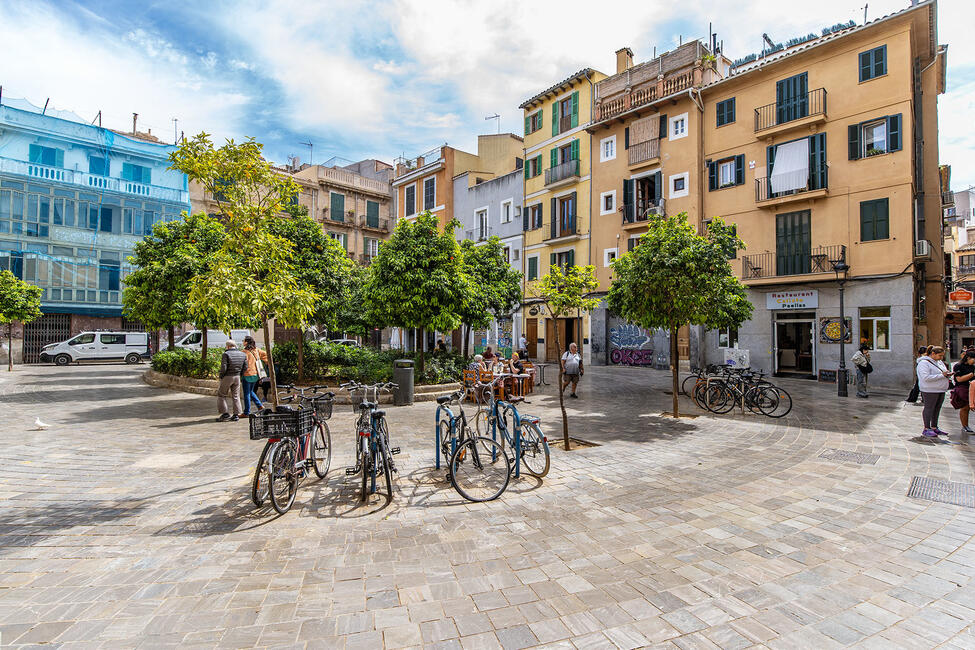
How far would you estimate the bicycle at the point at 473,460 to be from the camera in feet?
17.2

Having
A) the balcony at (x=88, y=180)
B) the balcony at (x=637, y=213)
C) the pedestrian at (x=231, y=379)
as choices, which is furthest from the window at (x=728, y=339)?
the balcony at (x=88, y=180)

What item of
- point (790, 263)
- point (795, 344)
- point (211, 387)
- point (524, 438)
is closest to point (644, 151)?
point (790, 263)

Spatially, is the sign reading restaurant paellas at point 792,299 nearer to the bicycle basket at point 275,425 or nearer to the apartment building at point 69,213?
the bicycle basket at point 275,425

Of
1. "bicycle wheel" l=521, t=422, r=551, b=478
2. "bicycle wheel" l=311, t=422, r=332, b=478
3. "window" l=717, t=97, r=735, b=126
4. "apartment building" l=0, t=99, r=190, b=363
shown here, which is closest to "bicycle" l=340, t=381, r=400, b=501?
"bicycle wheel" l=311, t=422, r=332, b=478

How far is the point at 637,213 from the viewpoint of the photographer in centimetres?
2575

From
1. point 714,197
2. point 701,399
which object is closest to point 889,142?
point 714,197

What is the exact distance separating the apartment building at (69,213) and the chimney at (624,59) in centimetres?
3047

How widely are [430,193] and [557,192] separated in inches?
488

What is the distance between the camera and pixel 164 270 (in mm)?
15148

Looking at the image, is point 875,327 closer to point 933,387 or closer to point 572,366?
point 933,387

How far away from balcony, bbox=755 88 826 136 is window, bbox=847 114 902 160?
54.8 inches

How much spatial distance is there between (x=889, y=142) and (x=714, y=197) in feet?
21.9

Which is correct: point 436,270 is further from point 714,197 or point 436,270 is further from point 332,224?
point 332,224

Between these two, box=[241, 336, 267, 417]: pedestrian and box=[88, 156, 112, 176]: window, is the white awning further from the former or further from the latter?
box=[88, 156, 112, 176]: window
